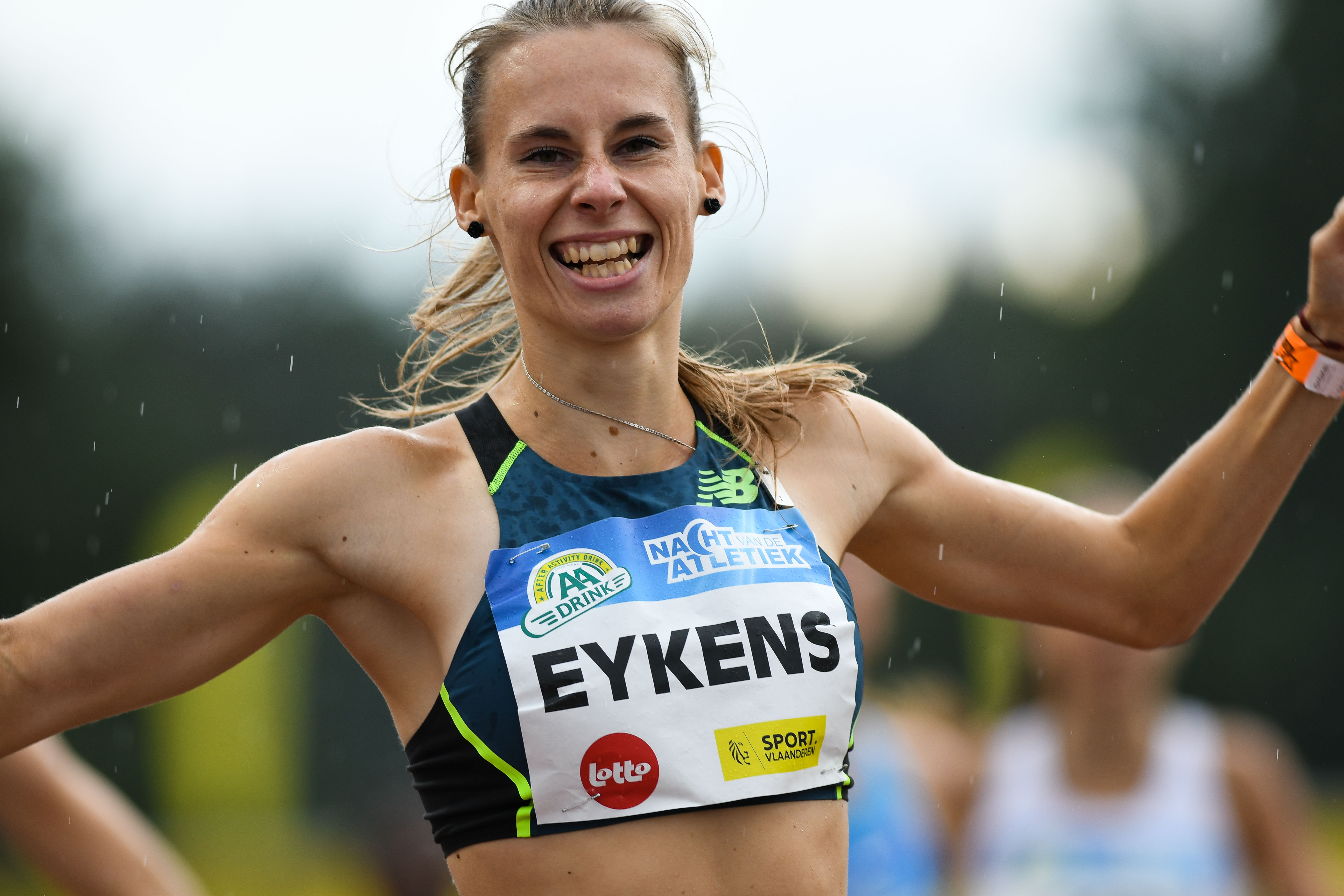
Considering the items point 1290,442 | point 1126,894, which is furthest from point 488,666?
point 1126,894

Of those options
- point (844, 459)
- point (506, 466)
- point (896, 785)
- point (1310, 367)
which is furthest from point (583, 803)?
point (896, 785)

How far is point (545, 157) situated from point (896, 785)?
10.3 feet

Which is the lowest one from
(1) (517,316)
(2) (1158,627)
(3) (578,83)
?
(2) (1158,627)

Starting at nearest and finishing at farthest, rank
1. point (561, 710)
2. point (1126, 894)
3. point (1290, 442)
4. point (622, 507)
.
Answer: point (561, 710) → point (622, 507) → point (1290, 442) → point (1126, 894)

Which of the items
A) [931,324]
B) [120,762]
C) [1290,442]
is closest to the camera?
[1290,442]

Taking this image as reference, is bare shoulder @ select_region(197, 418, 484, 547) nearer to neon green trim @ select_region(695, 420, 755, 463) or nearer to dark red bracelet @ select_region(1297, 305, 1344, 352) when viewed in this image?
neon green trim @ select_region(695, 420, 755, 463)

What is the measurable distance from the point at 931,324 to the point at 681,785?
2673 cm

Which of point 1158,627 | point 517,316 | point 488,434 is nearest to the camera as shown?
point 488,434

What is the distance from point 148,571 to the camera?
236cm

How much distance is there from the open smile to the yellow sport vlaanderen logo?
0.84m

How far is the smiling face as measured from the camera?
2.59 meters

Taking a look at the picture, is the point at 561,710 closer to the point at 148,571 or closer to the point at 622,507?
the point at 622,507

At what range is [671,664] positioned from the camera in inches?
94.6

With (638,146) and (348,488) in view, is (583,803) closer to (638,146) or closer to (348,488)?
(348,488)
